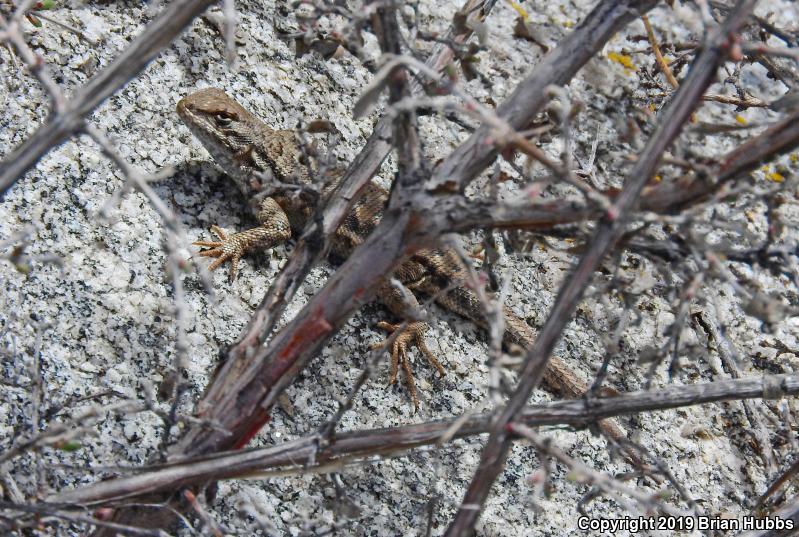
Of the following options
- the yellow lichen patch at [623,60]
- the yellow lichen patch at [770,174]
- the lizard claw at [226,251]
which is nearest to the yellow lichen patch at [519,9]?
the yellow lichen patch at [623,60]

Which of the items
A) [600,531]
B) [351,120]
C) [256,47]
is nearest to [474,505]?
[600,531]

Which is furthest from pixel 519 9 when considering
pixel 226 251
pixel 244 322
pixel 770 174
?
pixel 244 322

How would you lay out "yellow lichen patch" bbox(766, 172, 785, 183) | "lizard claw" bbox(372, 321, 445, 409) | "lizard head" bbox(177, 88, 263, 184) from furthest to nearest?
1. "yellow lichen patch" bbox(766, 172, 785, 183)
2. "lizard head" bbox(177, 88, 263, 184)
3. "lizard claw" bbox(372, 321, 445, 409)

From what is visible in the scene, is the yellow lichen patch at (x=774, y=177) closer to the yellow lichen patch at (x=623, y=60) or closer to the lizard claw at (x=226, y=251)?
the yellow lichen patch at (x=623, y=60)

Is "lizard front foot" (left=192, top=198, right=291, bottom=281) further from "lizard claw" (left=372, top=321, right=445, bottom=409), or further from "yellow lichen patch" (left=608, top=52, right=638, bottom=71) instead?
"yellow lichen patch" (left=608, top=52, right=638, bottom=71)

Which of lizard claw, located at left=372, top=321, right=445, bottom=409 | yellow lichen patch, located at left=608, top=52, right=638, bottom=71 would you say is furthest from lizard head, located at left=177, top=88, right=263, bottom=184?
yellow lichen patch, located at left=608, top=52, right=638, bottom=71

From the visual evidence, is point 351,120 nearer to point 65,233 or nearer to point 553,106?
point 65,233

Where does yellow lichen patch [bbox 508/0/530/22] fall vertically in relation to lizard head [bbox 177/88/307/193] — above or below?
above
